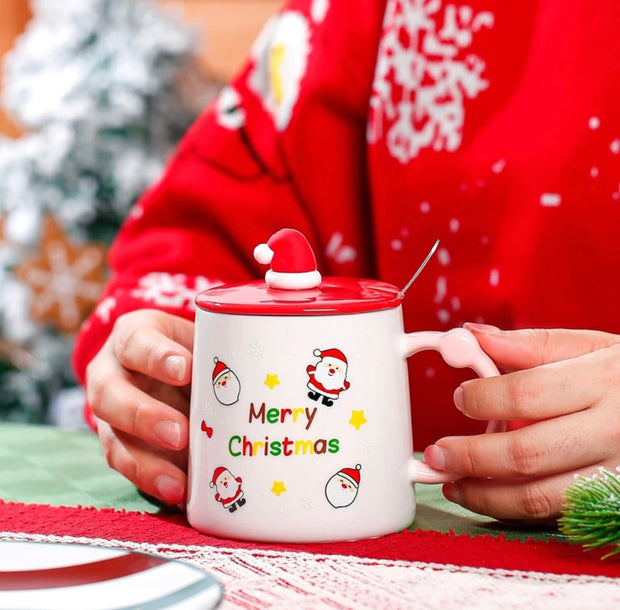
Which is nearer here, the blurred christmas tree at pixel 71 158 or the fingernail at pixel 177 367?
the fingernail at pixel 177 367

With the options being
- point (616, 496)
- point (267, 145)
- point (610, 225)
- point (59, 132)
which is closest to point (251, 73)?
point (267, 145)

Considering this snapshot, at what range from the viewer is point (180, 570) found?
429 mm

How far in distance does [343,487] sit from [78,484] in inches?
10.3


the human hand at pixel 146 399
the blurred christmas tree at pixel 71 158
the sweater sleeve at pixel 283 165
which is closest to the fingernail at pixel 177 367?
the human hand at pixel 146 399

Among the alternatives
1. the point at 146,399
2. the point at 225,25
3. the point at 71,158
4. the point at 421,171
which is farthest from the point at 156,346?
the point at 225,25

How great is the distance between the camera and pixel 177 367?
0.57m

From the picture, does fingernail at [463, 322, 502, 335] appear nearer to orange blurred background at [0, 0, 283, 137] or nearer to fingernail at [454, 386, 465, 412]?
fingernail at [454, 386, 465, 412]

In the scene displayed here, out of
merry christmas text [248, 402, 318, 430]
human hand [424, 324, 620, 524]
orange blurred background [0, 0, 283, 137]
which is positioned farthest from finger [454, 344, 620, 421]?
orange blurred background [0, 0, 283, 137]

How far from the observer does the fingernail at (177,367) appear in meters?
0.57

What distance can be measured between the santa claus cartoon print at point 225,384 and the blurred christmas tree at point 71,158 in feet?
6.16

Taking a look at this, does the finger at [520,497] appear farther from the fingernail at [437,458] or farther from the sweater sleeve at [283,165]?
the sweater sleeve at [283,165]

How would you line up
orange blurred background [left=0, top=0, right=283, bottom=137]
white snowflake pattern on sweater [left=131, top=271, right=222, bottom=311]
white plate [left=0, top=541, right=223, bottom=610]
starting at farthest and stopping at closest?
orange blurred background [left=0, top=0, right=283, bottom=137], white snowflake pattern on sweater [left=131, top=271, right=222, bottom=311], white plate [left=0, top=541, right=223, bottom=610]

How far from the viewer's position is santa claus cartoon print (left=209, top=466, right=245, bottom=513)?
0.51 metres

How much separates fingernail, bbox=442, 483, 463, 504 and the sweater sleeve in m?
0.41
